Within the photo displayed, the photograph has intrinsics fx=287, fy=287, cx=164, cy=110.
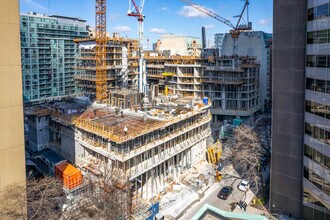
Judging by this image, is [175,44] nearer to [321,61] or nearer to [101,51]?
[101,51]

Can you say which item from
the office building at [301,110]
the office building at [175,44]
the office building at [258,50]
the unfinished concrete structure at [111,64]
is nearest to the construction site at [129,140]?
the unfinished concrete structure at [111,64]

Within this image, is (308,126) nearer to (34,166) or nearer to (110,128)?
(110,128)

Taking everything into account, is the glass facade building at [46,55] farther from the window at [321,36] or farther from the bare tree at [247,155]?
the window at [321,36]

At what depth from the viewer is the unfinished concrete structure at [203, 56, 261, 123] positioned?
69500 millimetres

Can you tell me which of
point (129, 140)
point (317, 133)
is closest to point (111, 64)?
point (129, 140)

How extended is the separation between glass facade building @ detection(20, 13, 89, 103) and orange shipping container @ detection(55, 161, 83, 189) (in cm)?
5580

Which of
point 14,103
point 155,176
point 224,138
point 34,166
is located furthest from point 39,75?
point 14,103

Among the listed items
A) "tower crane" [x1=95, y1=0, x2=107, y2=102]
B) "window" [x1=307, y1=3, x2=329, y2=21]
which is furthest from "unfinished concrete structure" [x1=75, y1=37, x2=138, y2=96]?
"window" [x1=307, y1=3, x2=329, y2=21]

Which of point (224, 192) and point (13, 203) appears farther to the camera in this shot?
point (224, 192)

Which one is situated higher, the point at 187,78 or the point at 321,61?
the point at 187,78

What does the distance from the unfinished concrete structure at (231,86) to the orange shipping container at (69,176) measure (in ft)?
152

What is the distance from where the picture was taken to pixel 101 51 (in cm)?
6431

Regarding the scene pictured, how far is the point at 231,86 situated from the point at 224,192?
39.8 m

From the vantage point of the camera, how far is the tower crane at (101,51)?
58250 millimetres
